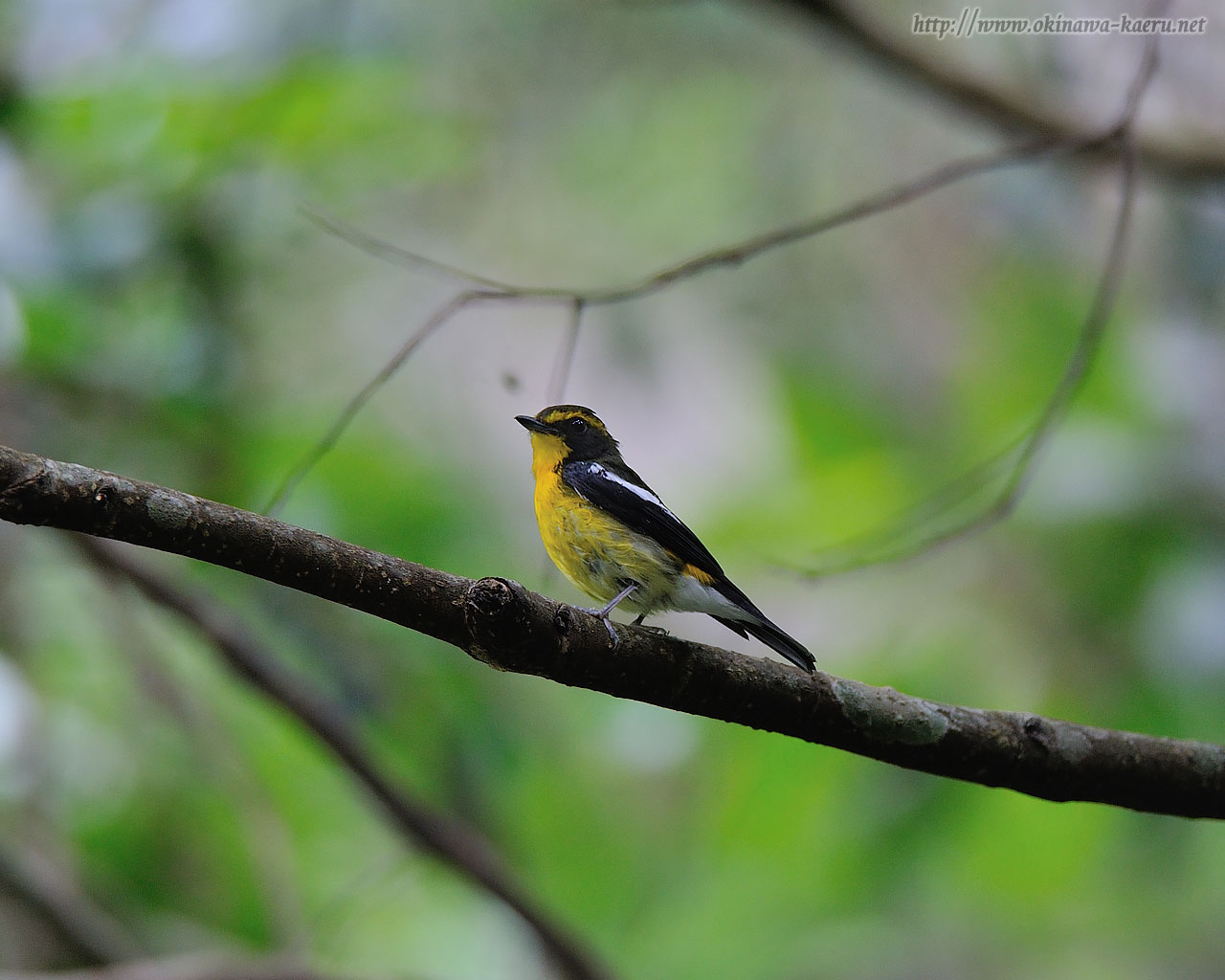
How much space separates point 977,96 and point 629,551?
320cm

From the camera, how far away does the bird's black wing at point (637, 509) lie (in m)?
3.18

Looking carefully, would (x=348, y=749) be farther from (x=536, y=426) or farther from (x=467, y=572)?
(x=536, y=426)

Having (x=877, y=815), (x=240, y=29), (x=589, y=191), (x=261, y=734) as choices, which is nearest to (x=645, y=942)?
(x=877, y=815)

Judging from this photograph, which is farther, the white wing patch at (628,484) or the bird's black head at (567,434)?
the bird's black head at (567,434)

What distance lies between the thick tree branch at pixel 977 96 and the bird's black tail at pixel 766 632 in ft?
9.61

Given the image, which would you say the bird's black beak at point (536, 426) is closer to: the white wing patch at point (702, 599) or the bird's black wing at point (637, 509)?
the bird's black wing at point (637, 509)

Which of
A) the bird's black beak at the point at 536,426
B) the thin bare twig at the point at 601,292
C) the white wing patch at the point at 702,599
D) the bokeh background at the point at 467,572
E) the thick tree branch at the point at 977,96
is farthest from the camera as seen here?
the thick tree branch at the point at 977,96

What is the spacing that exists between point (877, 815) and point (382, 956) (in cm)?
261

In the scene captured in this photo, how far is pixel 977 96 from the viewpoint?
16.8ft

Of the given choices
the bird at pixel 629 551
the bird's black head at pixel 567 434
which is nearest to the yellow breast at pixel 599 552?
the bird at pixel 629 551

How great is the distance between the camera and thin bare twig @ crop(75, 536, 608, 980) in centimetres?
368

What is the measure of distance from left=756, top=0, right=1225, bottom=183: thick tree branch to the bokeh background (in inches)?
6.5
